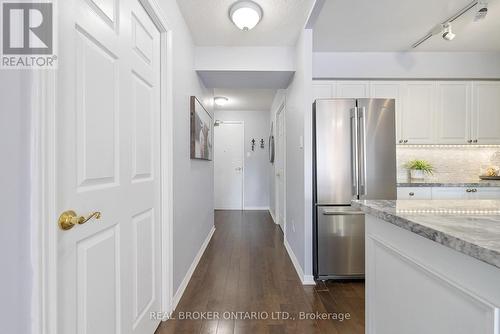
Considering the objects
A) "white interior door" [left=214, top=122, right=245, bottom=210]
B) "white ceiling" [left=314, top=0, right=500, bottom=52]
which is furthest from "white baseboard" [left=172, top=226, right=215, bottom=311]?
Answer: "white ceiling" [left=314, top=0, right=500, bottom=52]

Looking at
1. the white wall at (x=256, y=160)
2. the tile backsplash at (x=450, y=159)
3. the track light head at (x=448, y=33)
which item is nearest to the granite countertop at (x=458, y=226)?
the track light head at (x=448, y=33)

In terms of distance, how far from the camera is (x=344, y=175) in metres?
2.27

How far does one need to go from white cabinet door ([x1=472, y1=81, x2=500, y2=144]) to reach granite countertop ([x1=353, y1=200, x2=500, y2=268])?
302cm

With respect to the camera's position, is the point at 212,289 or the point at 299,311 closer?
the point at 299,311

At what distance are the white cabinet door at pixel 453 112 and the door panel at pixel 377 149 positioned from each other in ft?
4.28

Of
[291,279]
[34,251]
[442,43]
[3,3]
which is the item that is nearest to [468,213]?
[34,251]

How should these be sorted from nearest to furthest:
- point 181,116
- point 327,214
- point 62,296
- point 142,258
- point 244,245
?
point 62,296 → point 142,258 → point 181,116 → point 327,214 → point 244,245

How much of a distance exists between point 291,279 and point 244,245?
106 cm

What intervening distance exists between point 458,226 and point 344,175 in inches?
64.5

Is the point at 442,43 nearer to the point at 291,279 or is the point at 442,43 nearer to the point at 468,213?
the point at 468,213

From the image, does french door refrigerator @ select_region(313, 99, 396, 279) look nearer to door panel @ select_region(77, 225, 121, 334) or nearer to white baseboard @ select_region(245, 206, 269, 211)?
door panel @ select_region(77, 225, 121, 334)

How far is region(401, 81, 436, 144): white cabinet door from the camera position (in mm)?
3035

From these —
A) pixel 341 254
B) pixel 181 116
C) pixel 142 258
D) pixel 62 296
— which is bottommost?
pixel 341 254

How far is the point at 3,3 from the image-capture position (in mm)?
664
